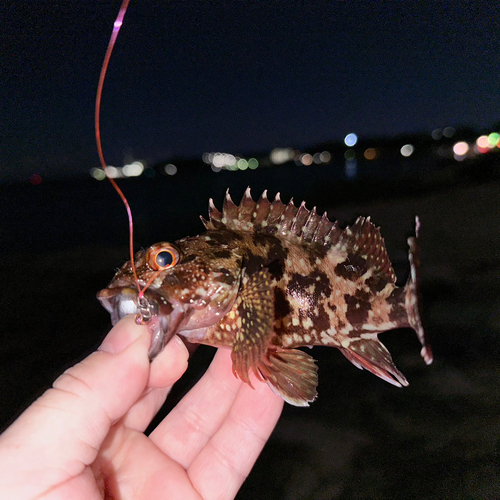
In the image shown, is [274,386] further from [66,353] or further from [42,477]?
[66,353]

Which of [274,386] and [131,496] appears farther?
[274,386]

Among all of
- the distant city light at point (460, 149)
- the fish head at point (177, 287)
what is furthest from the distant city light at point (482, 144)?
the fish head at point (177, 287)

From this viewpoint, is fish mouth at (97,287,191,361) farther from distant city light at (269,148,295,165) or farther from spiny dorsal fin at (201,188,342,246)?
distant city light at (269,148,295,165)

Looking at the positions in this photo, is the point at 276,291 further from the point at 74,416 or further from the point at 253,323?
the point at 74,416

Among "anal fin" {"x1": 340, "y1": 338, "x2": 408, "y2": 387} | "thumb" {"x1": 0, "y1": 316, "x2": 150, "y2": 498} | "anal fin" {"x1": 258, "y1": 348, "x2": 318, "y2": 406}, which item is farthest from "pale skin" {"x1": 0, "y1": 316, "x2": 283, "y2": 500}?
"anal fin" {"x1": 340, "y1": 338, "x2": 408, "y2": 387}

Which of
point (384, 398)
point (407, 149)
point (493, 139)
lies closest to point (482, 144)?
point (493, 139)

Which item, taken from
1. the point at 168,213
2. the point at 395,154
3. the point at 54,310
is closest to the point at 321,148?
the point at 395,154
